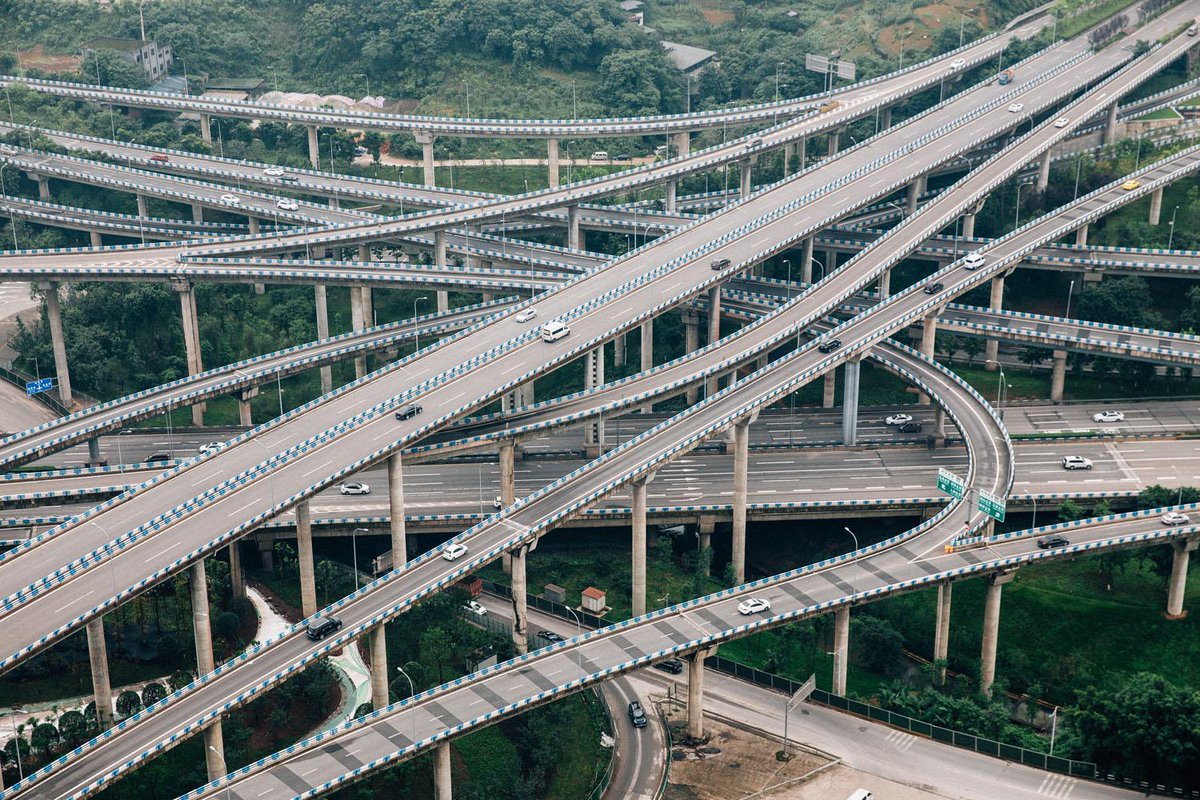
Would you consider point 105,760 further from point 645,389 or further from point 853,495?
point 853,495

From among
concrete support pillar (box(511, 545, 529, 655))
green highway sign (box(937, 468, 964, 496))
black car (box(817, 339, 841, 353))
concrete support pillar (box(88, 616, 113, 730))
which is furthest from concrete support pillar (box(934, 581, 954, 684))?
concrete support pillar (box(88, 616, 113, 730))

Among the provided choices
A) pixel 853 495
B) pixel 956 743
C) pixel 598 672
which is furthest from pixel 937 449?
pixel 598 672

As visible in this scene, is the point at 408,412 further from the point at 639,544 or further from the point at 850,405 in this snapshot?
the point at 850,405

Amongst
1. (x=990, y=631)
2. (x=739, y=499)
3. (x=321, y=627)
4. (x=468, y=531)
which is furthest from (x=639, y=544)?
(x=321, y=627)

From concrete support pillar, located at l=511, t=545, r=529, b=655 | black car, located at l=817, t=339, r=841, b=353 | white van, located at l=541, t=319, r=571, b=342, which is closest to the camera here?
concrete support pillar, located at l=511, t=545, r=529, b=655

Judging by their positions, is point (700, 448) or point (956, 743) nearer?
point (956, 743)

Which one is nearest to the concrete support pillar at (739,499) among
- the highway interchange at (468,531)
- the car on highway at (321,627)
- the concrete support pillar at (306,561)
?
the highway interchange at (468,531)

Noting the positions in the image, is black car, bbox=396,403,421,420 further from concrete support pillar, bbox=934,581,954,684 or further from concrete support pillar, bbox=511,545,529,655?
concrete support pillar, bbox=934,581,954,684
